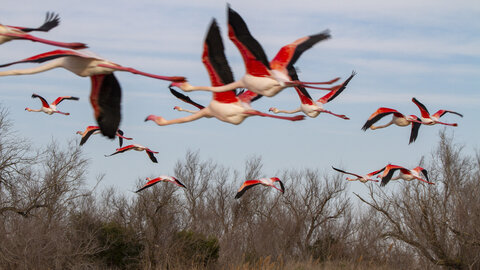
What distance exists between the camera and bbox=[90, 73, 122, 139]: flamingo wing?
23.7 feet

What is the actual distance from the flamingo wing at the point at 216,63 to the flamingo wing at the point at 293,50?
0.86m

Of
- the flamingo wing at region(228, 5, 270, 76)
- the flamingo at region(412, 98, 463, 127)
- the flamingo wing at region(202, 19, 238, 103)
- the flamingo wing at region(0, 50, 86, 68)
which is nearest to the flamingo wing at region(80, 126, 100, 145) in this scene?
the flamingo wing at region(202, 19, 238, 103)

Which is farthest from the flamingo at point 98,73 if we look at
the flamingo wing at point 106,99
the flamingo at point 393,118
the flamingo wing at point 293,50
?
the flamingo at point 393,118

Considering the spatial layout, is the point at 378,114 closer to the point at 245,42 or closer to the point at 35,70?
the point at 245,42

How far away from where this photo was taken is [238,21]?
6984 mm

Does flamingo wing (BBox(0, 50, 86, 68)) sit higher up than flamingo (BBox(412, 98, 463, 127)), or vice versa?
flamingo (BBox(412, 98, 463, 127))

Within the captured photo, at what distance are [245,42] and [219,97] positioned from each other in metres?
0.72

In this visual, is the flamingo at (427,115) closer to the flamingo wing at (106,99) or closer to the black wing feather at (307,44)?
the black wing feather at (307,44)

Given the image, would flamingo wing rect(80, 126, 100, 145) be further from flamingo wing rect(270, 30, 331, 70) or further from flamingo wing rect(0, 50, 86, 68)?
flamingo wing rect(0, 50, 86, 68)

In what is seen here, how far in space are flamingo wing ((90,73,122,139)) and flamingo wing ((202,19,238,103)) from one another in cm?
112

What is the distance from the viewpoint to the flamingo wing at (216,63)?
7180 mm

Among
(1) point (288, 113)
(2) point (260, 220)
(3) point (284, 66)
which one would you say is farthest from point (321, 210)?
(3) point (284, 66)

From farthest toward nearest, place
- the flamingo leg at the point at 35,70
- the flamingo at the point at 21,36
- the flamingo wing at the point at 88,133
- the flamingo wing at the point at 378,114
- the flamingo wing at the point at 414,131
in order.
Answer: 1. the flamingo wing at the point at 414,131
2. the flamingo wing at the point at 378,114
3. the flamingo wing at the point at 88,133
4. the flamingo leg at the point at 35,70
5. the flamingo at the point at 21,36

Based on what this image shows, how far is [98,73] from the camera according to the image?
20.7 ft
